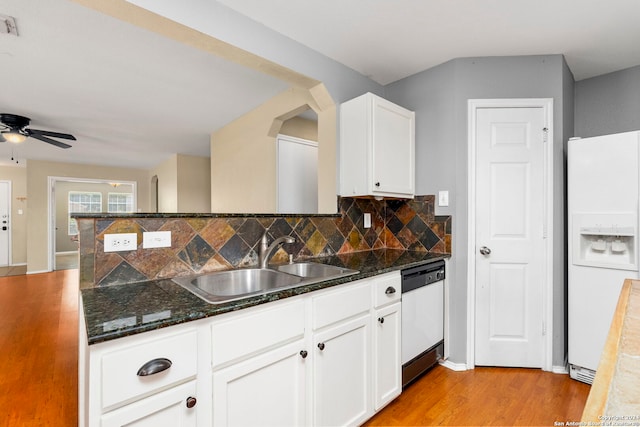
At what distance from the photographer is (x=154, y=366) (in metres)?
0.96

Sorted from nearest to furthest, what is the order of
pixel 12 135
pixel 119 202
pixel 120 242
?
pixel 120 242, pixel 12 135, pixel 119 202

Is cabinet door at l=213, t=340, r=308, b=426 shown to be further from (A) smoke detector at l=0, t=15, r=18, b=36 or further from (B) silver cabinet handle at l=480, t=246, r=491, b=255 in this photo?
(A) smoke detector at l=0, t=15, r=18, b=36

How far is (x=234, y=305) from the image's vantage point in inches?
44.7

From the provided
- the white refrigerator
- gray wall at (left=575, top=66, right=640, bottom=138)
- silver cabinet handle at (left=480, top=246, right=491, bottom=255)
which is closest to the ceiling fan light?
silver cabinet handle at (left=480, top=246, right=491, bottom=255)

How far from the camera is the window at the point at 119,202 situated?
30.1 ft

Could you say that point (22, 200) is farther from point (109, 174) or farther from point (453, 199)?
point (453, 199)

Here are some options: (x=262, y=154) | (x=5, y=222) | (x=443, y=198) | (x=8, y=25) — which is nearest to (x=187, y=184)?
(x=262, y=154)

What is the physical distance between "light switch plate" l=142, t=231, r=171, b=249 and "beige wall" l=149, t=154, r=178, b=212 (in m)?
4.55

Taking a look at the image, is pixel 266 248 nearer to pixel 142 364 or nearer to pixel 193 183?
pixel 142 364

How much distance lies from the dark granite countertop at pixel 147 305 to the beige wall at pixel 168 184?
477 centimetres

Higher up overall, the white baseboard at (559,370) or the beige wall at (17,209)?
the beige wall at (17,209)

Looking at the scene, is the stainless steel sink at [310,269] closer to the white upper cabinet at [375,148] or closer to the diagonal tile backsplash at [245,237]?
the diagonal tile backsplash at [245,237]

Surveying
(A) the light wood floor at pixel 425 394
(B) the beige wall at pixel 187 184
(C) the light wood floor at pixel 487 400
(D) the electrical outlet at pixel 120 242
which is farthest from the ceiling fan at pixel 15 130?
(C) the light wood floor at pixel 487 400

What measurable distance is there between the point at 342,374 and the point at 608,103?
10.2 feet
